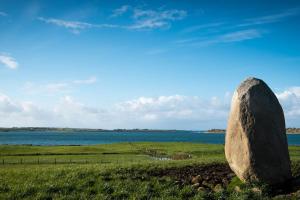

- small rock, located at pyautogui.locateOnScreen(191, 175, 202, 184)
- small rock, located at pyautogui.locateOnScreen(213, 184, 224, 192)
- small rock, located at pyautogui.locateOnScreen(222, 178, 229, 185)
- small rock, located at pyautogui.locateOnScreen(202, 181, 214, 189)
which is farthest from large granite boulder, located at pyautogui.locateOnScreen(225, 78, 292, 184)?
small rock, located at pyautogui.locateOnScreen(191, 175, 202, 184)

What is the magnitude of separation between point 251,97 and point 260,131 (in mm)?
1891

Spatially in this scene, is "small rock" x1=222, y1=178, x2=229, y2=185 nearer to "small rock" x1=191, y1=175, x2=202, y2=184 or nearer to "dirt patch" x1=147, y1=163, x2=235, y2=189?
"dirt patch" x1=147, y1=163, x2=235, y2=189

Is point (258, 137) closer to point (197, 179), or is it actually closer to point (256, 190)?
point (256, 190)

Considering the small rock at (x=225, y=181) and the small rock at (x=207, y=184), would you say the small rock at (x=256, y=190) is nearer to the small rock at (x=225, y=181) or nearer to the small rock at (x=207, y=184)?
the small rock at (x=225, y=181)

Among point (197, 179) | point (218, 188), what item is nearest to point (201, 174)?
point (197, 179)

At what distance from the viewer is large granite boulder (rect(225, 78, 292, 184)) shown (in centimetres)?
1980

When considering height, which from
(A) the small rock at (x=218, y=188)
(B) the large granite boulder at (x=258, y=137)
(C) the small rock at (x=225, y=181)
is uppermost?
(B) the large granite boulder at (x=258, y=137)

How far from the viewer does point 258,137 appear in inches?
780

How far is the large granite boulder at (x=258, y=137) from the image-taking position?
19797 mm

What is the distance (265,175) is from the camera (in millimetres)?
19812

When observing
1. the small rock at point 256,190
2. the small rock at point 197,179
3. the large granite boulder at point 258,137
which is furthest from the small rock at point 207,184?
the small rock at point 256,190

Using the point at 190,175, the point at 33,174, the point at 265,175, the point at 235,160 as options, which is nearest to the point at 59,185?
the point at 33,174

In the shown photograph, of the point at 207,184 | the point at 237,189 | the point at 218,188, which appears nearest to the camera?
the point at 237,189

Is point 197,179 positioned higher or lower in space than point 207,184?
higher
